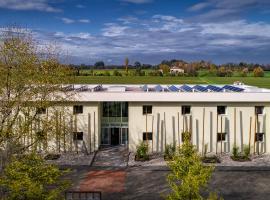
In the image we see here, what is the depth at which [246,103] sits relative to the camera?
38.7 m

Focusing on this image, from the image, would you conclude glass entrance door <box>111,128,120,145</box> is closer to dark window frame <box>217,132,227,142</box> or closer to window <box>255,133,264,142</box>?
dark window frame <box>217,132,227,142</box>

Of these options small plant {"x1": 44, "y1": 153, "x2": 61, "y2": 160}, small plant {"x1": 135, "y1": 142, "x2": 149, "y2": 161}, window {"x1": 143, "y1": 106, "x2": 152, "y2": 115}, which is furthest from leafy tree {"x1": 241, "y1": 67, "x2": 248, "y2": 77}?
small plant {"x1": 44, "y1": 153, "x2": 61, "y2": 160}

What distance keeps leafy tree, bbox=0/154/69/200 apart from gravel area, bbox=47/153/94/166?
560 inches

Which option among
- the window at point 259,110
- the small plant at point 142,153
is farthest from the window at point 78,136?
the window at point 259,110

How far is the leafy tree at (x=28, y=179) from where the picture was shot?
19.4 metres

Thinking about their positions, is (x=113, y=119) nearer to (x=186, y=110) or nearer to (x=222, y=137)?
(x=186, y=110)

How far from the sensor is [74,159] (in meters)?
37.0

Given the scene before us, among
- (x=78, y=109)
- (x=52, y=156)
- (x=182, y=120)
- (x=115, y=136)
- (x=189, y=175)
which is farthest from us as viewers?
(x=115, y=136)

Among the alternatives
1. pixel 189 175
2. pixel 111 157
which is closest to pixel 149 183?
pixel 111 157

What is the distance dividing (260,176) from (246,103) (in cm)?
834

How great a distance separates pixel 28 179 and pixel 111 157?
60.7 ft

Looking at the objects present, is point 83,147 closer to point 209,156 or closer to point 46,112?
point 46,112

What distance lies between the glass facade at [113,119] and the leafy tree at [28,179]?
64.3 feet

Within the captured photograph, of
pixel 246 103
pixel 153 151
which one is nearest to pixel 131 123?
pixel 153 151
